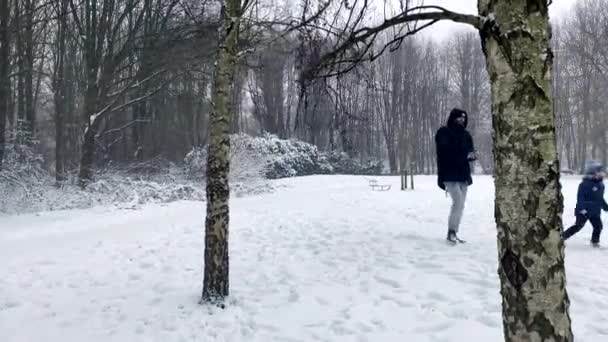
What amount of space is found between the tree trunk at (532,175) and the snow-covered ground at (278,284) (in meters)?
1.72

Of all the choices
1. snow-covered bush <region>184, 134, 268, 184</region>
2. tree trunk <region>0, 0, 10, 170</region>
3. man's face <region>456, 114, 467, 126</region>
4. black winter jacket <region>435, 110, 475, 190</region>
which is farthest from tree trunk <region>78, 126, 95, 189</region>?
man's face <region>456, 114, 467, 126</region>

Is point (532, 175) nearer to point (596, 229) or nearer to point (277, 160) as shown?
point (596, 229)

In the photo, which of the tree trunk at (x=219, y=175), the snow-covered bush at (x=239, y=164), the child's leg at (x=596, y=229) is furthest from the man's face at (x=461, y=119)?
the snow-covered bush at (x=239, y=164)

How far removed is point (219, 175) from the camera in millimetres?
4199

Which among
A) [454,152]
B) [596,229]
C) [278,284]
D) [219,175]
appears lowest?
[278,284]

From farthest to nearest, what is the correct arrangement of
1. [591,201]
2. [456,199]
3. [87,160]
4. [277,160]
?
[277,160]
[87,160]
[591,201]
[456,199]

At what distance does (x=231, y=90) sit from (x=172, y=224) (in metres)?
5.18

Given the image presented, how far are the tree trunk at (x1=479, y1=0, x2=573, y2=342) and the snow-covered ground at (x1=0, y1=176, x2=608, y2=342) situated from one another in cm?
172

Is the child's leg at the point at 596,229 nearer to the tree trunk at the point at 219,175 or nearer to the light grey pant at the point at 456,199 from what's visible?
the light grey pant at the point at 456,199

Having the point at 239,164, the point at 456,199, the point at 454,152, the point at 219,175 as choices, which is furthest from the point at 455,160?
the point at 239,164

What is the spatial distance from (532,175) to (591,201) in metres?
5.58

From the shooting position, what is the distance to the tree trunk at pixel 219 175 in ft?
13.7

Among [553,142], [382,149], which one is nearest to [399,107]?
[382,149]

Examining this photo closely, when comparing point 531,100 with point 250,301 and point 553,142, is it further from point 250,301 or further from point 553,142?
point 250,301
